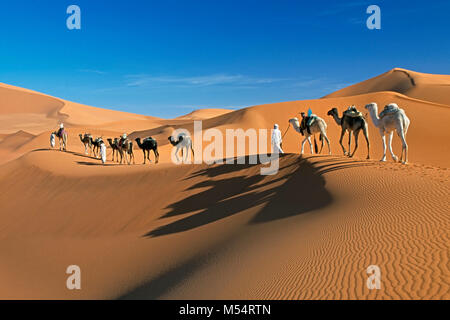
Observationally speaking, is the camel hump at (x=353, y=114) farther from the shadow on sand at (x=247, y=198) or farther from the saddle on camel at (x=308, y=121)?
the shadow on sand at (x=247, y=198)

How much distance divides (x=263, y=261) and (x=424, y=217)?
11.4 feet

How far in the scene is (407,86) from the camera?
271ft

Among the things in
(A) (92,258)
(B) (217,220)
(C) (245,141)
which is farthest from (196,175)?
(C) (245,141)

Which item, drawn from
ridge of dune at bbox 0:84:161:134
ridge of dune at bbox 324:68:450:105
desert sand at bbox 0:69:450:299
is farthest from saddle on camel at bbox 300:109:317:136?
ridge of dune at bbox 0:84:161:134

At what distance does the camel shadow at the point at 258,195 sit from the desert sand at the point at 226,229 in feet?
0.23

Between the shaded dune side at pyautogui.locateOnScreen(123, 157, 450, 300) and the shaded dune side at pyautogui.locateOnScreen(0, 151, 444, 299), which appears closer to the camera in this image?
the shaded dune side at pyautogui.locateOnScreen(123, 157, 450, 300)

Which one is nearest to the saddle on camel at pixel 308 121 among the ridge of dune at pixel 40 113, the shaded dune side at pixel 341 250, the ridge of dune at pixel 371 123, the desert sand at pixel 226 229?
the desert sand at pixel 226 229

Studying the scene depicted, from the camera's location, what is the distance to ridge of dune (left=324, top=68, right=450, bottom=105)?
70.4 meters

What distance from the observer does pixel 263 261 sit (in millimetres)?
6906

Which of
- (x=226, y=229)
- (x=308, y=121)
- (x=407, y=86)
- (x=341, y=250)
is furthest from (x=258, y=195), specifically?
(x=407, y=86)

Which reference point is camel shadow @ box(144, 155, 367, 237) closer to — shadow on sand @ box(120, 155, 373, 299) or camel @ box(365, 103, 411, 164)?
shadow on sand @ box(120, 155, 373, 299)

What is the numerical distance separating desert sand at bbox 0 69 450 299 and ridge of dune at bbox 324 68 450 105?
67.6 meters

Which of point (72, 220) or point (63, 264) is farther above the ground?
point (72, 220)
